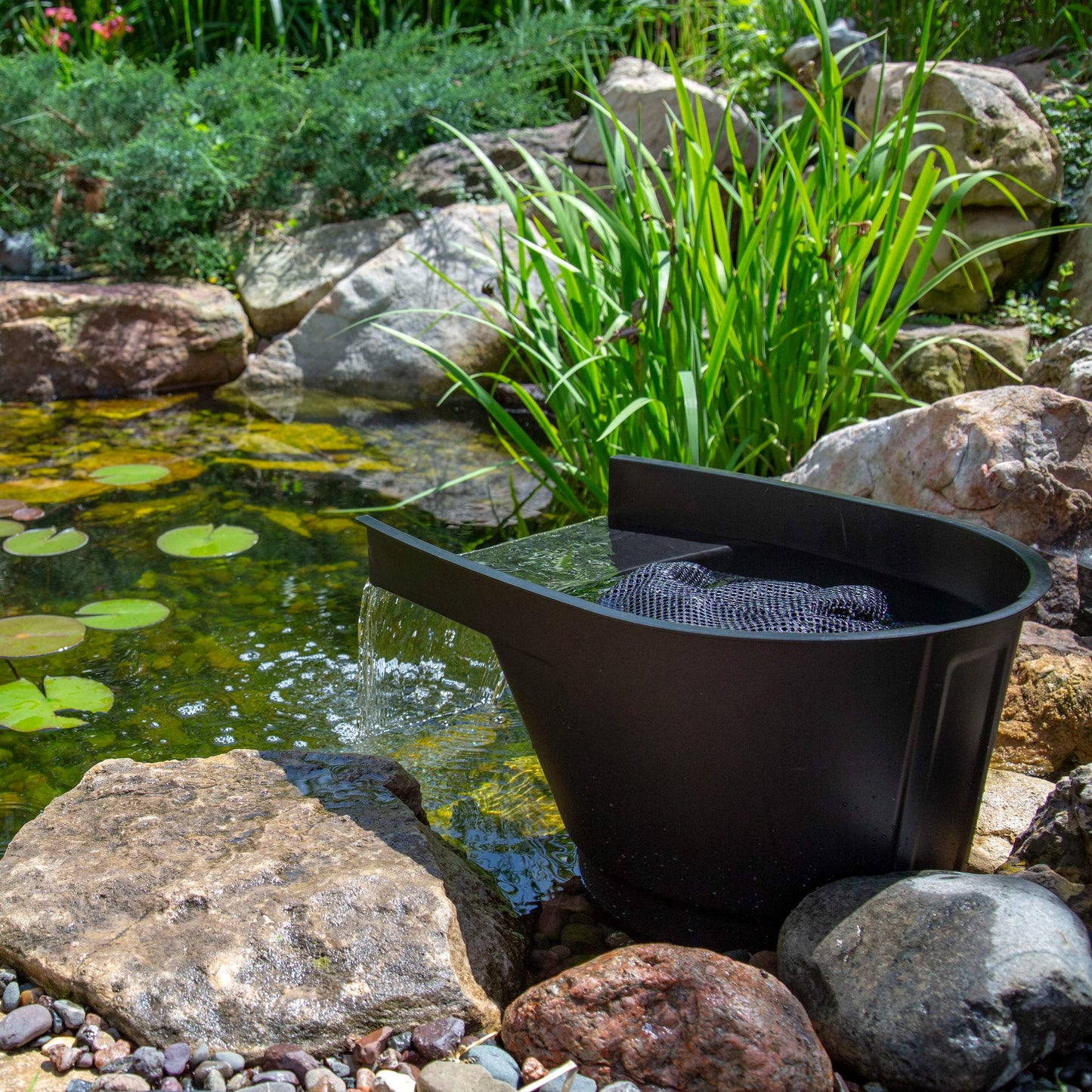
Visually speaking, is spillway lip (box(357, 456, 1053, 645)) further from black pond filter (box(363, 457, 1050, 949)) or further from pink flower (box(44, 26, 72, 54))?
pink flower (box(44, 26, 72, 54))

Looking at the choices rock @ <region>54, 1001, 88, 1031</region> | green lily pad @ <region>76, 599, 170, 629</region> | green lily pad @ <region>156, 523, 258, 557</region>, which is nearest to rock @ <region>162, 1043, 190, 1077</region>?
rock @ <region>54, 1001, 88, 1031</region>

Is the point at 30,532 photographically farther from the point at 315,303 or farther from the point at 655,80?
the point at 655,80

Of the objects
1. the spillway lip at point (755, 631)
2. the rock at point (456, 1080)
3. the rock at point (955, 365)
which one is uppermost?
the spillway lip at point (755, 631)

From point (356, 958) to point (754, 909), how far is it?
52 cm

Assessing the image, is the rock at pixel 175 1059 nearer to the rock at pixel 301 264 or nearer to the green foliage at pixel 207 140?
the rock at pixel 301 264

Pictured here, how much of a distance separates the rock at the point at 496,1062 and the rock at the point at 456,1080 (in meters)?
0.01

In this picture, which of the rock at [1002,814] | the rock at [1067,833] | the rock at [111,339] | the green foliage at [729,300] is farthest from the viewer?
the rock at [111,339]

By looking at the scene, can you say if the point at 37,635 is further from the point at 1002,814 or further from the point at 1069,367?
the point at 1069,367

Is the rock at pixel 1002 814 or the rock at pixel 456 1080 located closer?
the rock at pixel 456 1080

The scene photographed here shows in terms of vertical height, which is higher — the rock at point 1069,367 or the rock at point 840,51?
the rock at point 840,51

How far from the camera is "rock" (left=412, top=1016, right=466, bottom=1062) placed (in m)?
1.30

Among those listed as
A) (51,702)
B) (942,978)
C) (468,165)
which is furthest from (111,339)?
(942,978)

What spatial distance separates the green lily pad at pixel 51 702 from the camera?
2.25m

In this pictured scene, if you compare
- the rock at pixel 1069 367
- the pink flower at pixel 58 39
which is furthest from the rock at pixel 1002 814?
the pink flower at pixel 58 39
